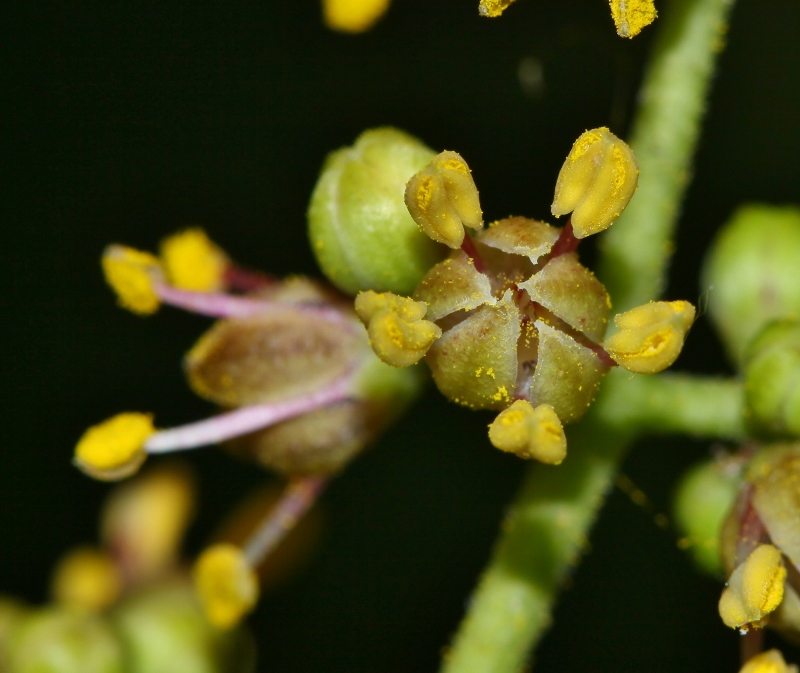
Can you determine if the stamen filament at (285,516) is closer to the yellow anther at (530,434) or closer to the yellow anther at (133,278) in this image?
the yellow anther at (133,278)

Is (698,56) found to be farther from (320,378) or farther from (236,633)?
(236,633)

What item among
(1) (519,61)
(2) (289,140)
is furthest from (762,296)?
(2) (289,140)

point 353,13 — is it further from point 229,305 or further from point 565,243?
point 565,243

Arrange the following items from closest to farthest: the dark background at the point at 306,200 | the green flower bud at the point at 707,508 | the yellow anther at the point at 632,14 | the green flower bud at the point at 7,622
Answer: the yellow anther at the point at 632,14 < the green flower bud at the point at 707,508 < the green flower bud at the point at 7,622 < the dark background at the point at 306,200

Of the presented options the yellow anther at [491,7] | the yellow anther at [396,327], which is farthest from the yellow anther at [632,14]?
the yellow anther at [396,327]

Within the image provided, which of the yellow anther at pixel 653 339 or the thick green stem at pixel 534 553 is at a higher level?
the yellow anther at pixel 653 339

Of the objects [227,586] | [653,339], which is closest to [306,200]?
[227,586]

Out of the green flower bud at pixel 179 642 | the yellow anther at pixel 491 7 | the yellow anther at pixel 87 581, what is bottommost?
the yellow anther at pixel 87 581
